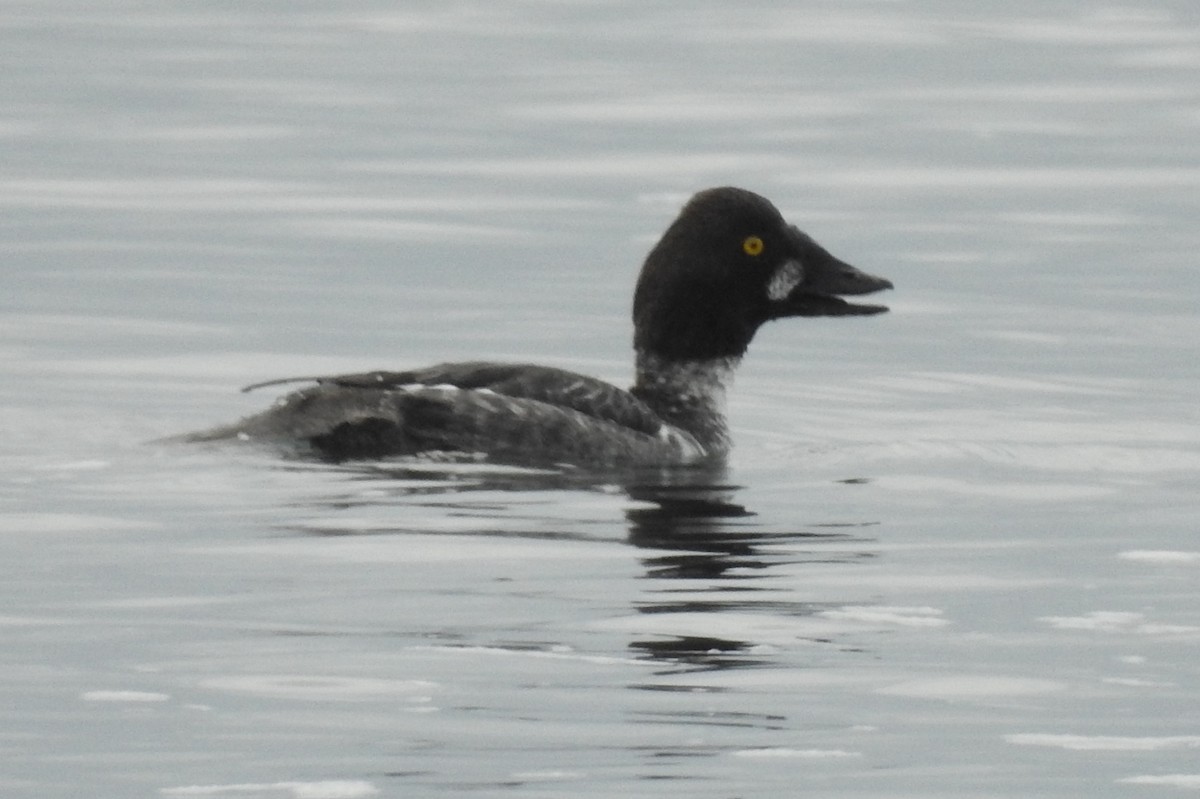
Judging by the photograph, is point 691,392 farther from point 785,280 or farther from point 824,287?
point 824,287

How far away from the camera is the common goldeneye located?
11906 mm

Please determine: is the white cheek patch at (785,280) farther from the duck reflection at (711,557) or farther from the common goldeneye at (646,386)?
the duck reflection at (711,557)

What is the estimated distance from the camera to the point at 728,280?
12938mm

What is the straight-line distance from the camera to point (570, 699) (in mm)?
8312

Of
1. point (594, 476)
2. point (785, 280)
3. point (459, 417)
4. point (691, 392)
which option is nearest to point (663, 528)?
point (594, 476)


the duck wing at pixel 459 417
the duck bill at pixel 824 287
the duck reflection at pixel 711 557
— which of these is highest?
the duck bill at pixel 824 287

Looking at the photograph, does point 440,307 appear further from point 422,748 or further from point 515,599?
point 422,748

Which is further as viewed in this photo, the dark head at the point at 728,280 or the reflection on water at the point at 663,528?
the dark head at the point at 728,280

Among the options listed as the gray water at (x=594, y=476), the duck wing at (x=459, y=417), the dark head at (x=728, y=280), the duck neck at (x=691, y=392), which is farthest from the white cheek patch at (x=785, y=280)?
the duck wing at (x=459, y=417)

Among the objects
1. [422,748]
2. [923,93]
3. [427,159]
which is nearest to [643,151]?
[427,159]

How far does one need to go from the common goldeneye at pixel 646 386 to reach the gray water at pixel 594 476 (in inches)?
8.3

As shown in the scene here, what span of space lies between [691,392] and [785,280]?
55 cm

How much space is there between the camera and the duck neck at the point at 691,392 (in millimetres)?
12875

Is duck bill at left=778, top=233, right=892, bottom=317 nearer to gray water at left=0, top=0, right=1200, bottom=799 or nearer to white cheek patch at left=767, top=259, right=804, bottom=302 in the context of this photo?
white cheek patch at left=767, top=259, right=804, bottom=302
